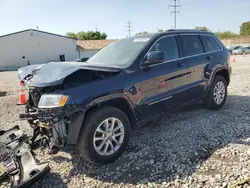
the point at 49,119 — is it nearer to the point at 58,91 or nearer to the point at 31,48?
the point at 58,91

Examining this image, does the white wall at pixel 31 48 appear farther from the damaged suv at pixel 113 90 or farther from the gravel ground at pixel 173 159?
the damaged suv at pixel 113 90

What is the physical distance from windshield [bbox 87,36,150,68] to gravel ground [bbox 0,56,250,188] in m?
1.45

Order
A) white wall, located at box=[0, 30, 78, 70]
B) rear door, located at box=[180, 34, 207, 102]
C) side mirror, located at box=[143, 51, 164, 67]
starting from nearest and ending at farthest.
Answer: side mirror, located at box=[143, 51, 164, 67], rear door, located at box=[180, 34, 207, 102], white wall, located at box=[0, 30, 78, 70]

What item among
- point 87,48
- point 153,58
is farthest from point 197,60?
point 87,48

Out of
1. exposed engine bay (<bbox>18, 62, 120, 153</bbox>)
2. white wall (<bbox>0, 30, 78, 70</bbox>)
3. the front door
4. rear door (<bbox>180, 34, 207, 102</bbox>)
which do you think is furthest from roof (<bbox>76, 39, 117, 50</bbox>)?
exposed engine bay (<bbox>18, 62, 120, 153</bbox>)

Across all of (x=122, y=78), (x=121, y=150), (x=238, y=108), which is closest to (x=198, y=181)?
(x=121, y=150)

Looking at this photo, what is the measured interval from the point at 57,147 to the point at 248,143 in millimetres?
3005

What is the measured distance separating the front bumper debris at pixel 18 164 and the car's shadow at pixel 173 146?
0.56m

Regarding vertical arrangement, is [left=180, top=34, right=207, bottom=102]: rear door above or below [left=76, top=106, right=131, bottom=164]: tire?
above

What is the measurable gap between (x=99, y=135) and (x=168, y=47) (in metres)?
2.20

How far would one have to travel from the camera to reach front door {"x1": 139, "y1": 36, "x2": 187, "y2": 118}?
3.79 m

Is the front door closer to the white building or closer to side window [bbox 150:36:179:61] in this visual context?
side window [bbox 150:36:179:61]

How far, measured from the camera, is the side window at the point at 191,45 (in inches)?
186

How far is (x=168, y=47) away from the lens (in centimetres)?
439
